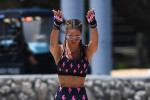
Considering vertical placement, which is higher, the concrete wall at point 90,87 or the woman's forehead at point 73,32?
the woman's forehead at point 73,32

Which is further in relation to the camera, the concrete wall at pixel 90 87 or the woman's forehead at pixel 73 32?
the concrete wall at pixel 90 87

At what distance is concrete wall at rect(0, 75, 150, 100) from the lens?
7.15 m

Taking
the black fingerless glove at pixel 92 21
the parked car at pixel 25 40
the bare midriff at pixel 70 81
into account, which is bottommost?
the parked car at pixel 25 40

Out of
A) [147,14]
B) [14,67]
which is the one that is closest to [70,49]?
[14,67]

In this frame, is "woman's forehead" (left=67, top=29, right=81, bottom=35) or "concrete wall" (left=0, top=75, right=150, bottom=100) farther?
"concrete wall" (left=0, top=75, right=150, bottom=100)

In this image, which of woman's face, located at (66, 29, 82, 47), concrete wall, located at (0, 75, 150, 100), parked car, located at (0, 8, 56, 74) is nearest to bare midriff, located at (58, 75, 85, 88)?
woman's face, located at (66, 29, 82, 47)

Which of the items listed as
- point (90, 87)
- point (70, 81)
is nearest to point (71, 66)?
point (70, 81)

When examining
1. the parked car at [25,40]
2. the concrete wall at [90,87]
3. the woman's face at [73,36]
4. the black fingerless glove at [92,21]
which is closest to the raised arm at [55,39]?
the woman's face at [73,36]

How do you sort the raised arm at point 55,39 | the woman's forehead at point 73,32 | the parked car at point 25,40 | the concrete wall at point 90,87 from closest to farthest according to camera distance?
1. the woman's forehead at point 73,32
2. the raised arm at point 55,39
3. the concrete wall at point 90,87
4. the parked car at point 25,40

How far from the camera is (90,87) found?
23.7 ft

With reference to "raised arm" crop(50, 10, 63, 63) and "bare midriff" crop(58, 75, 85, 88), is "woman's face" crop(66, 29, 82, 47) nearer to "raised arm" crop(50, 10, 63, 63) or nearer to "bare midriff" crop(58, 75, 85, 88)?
"raised arm" crop(50, 10, 63, 63)

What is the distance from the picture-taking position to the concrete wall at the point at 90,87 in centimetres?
715

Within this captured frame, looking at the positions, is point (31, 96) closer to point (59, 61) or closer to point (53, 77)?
point (53, 77)

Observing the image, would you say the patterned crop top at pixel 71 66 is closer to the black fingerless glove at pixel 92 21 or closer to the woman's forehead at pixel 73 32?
the woman's forehead at pixel 73 32
